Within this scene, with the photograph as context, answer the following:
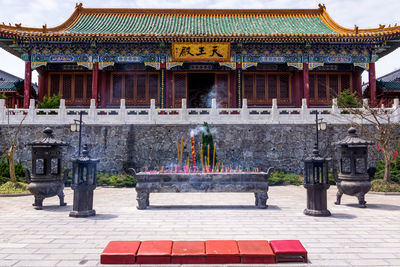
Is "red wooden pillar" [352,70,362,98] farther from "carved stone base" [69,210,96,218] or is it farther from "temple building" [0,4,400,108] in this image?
"carved stone base" [69,210,96,218]

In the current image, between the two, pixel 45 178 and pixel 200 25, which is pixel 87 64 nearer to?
pixel 200 25

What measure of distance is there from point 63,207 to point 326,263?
6.48 m

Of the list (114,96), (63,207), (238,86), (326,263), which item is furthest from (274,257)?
(114,96)

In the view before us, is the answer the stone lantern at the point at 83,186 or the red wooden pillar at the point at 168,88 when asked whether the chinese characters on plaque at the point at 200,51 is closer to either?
the red wooden pillar at the point at 168,88

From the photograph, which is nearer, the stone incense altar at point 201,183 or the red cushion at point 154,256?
the red cushion at point 154,256

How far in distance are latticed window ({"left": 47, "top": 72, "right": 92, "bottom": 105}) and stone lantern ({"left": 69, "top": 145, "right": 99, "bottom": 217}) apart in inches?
468

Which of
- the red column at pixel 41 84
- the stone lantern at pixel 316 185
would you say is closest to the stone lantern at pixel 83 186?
the stone lantern at pixel 316 185

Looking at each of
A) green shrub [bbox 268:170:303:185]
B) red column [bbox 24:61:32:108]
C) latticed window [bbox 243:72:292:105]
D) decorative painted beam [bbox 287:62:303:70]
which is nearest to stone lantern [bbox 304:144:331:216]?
green shrub [bbox 268:170:303:185]

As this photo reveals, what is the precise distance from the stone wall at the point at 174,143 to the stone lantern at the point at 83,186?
6853 millimetres

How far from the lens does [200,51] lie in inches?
642

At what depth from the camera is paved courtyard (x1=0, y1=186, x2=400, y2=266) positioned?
3830 mm

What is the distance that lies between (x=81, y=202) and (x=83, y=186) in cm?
35

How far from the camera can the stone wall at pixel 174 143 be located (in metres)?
13.4

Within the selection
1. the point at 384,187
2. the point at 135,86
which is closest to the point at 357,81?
the point at 384,187
